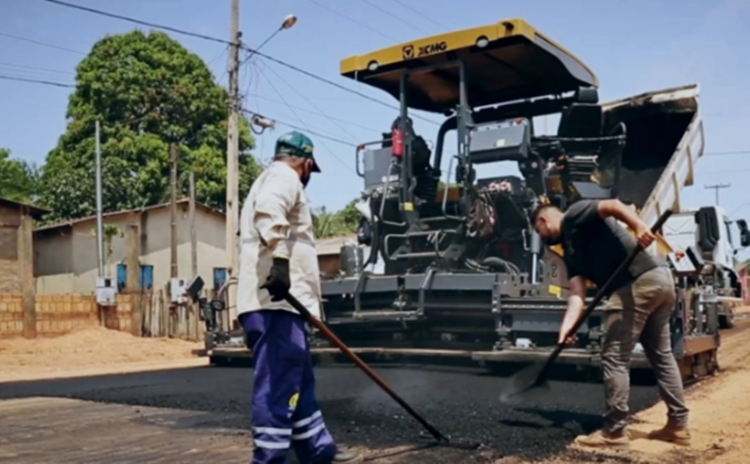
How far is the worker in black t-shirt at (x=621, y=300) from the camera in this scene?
484 centimetres

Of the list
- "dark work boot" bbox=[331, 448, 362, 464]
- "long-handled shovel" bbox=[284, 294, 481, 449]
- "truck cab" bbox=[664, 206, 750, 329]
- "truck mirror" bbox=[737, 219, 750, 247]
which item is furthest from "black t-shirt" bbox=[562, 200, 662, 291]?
"truck mirror" bbox=[737, 219, 750, 247]

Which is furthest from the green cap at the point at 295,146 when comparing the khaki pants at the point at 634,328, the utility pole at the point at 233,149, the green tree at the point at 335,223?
the green tree at the point at 335,223

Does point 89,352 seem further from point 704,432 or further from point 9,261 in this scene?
point 704,432

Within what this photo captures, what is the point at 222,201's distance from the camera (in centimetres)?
2808

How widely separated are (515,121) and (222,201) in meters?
21.4

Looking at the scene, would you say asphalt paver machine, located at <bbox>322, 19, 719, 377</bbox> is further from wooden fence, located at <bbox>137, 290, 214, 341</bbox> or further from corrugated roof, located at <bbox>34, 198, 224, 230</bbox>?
corrugated roof, located at <bbox>34, 198, 224, 230</bbox>

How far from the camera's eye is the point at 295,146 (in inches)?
163

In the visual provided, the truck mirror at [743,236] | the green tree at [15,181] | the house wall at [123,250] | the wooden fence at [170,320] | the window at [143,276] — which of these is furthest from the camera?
the green tree at [15,181]

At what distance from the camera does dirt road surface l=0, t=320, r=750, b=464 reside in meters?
4.38

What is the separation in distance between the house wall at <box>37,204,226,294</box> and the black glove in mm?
20534

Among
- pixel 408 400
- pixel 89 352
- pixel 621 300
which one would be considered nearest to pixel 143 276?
pixel 89 352

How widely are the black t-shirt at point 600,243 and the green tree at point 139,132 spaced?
2269 centimetres

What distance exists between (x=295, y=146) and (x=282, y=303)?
0.79 meters

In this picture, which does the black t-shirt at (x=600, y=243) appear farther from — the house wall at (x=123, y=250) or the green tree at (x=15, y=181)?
the green tree at (x=15, y=181)
